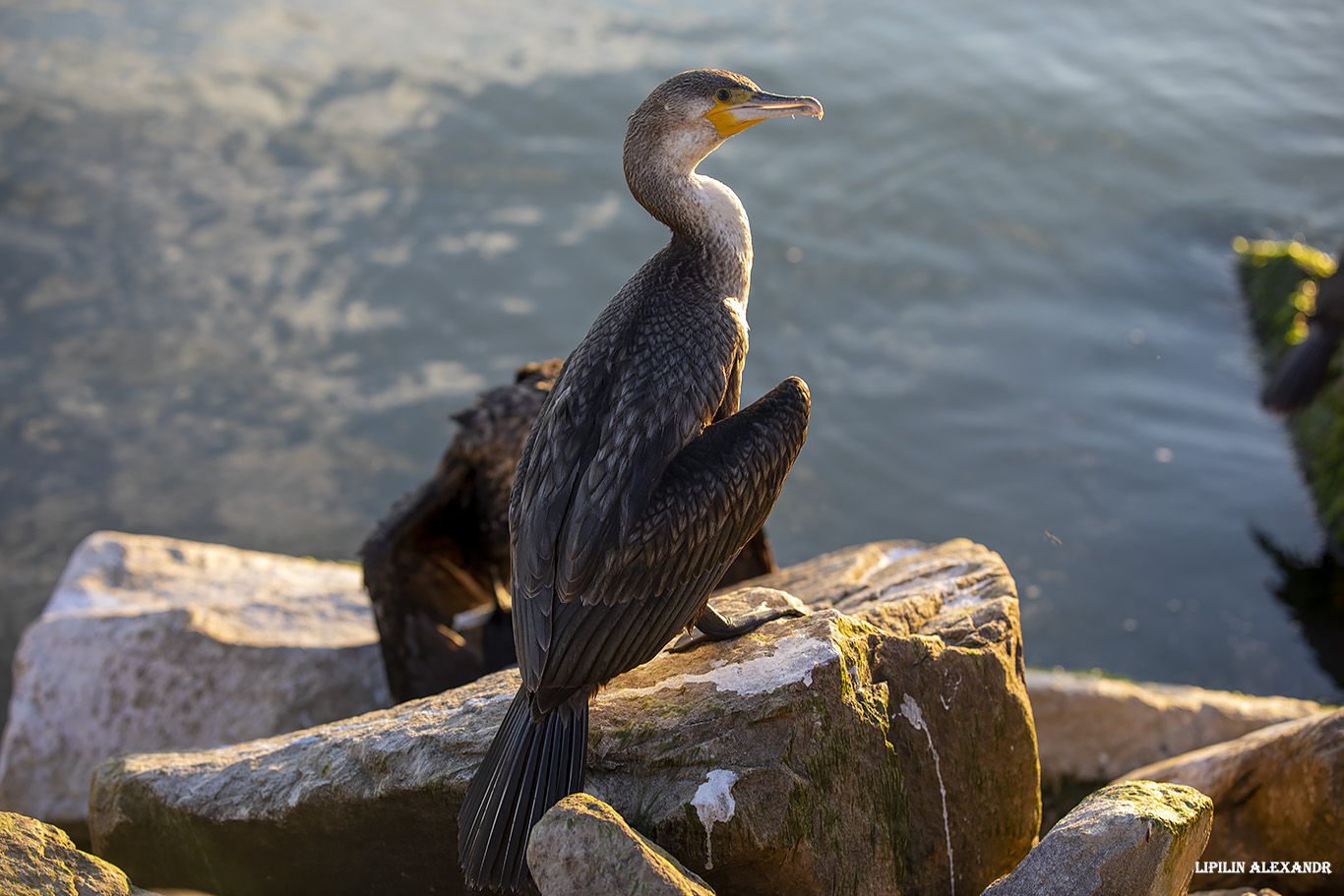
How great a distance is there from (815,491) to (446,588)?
4.03 metres

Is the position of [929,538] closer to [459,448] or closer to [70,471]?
[459,448]

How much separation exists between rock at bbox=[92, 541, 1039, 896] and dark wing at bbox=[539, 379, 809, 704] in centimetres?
25

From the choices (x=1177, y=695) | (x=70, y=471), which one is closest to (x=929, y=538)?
(x=1177, y=695)

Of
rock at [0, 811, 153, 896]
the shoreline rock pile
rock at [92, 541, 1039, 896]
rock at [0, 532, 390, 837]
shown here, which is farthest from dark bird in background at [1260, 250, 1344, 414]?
rock at [0, 811, 153, 896]

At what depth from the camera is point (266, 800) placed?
3715 mm

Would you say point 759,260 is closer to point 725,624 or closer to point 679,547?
point 725,624

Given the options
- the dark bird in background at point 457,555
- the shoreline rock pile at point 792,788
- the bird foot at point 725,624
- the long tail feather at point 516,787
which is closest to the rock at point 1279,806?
the shoreline rock pile at point 792,788

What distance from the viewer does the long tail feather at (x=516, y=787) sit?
124 inches

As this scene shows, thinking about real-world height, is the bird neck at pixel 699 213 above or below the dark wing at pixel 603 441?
above

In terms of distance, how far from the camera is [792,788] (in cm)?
323

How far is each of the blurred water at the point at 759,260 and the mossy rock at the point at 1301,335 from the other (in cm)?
18

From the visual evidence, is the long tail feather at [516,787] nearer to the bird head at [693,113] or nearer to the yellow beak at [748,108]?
the bird head at [693,113]

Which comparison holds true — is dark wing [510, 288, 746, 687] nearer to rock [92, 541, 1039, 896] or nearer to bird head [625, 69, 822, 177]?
rock [92, 541, 1039, 896]

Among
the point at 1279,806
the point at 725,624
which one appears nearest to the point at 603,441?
the point at 725,624
